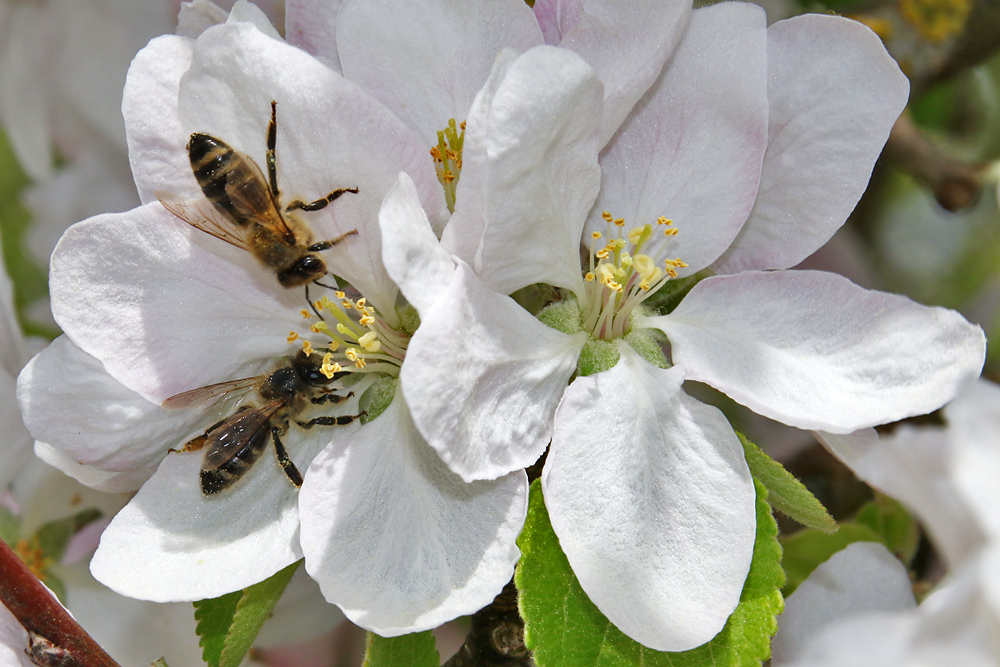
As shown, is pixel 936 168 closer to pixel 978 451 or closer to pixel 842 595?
pixel 842 595

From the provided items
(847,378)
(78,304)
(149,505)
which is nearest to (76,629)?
(149,505)

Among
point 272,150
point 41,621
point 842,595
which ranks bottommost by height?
point 842,595

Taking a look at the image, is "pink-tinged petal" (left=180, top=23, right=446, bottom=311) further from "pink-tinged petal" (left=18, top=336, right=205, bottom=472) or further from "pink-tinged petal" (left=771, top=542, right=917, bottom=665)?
"pink-tinged petal" (left=771, top=542, right=917, bottom=665)

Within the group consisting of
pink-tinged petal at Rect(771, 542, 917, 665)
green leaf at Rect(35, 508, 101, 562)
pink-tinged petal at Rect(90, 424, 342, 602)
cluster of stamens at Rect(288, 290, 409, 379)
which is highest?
cluster of stamens at Rect(288, 290, 409, 379)

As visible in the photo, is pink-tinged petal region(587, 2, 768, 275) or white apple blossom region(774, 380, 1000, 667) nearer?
white apple blossom region(774, 380, 1000, 667)

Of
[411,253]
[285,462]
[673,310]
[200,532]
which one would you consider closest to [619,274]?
[673,310]

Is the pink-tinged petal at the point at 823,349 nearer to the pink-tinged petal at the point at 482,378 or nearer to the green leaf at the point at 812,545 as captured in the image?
the pink-tinged petal at the point at 482,378

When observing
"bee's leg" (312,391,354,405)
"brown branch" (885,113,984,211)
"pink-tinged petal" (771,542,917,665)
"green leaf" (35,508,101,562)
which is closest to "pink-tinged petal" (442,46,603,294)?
"bee's leg" (312,391,354,405)

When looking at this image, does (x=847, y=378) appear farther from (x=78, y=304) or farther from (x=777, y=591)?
(x=78, y=304)
